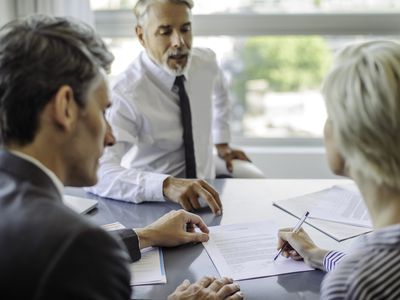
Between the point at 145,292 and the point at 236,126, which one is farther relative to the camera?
the point at 236,126

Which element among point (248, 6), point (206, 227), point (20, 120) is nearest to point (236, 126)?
point (248, 6)

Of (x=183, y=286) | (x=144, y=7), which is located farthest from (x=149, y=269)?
(x=144, y=7)

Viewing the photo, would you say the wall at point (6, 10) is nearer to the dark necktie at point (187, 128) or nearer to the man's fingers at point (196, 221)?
the dark necktie at point (187, 128)

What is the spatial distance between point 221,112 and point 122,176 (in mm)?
1006

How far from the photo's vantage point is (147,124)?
215cm

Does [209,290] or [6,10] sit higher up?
[6,10]

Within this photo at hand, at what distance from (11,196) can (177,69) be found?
1.45 m

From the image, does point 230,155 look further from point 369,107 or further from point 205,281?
point 369,107

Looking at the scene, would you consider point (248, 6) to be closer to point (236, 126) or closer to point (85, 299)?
point (236, 126)

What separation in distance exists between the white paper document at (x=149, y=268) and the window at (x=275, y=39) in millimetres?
1950

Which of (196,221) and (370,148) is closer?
(370,148)

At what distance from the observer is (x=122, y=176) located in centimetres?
178

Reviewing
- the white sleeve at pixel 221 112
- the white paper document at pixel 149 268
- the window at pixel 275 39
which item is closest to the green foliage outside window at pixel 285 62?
the window at pixel 275 39

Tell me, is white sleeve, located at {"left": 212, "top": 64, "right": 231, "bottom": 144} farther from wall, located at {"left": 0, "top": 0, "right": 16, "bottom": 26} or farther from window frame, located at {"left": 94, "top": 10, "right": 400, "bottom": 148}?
wall, located at {"left": 0, "top": 0, "right": 16, "bottom": 26}
